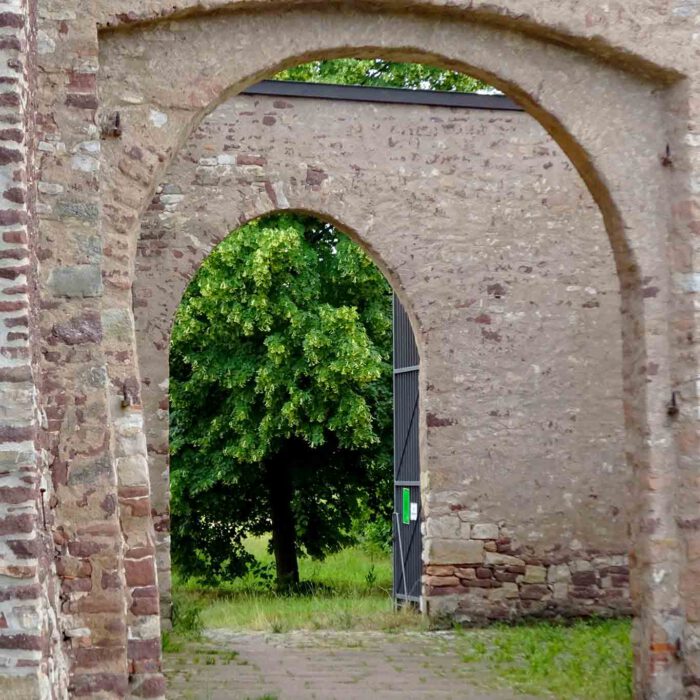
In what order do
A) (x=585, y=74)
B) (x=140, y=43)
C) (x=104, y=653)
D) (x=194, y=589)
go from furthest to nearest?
(x=194, y=589) → (x=585, y=74) → (x=140, y=43) → (x=104, y=653)

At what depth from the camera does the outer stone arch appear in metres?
5.50

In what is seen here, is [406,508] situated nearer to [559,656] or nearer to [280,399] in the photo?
[280,399]

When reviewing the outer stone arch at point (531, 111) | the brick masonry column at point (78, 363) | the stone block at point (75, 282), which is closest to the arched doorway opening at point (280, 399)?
the outer stone arch at point (531, 111)

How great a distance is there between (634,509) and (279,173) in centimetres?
459

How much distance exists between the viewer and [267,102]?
9.56m

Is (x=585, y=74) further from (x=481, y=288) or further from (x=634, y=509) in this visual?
(x=481, y=288)

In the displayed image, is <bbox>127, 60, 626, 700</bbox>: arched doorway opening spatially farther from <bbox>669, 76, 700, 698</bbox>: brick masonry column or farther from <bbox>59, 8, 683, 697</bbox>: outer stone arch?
<bbox>669, 76, 700, 698</bbox>: brick masonry column

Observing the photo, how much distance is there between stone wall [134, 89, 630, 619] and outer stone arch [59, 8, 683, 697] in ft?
11.1

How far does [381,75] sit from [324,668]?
11565 mm

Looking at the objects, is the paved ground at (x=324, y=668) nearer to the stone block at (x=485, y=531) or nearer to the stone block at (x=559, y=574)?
the stone block at (x=485, y=531)

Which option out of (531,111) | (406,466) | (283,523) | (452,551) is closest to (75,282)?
(531,111)

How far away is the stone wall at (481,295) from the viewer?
9.50m

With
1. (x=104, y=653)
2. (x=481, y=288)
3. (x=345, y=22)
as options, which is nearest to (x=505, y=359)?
(x=481, y=288)

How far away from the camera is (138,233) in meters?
6.01
